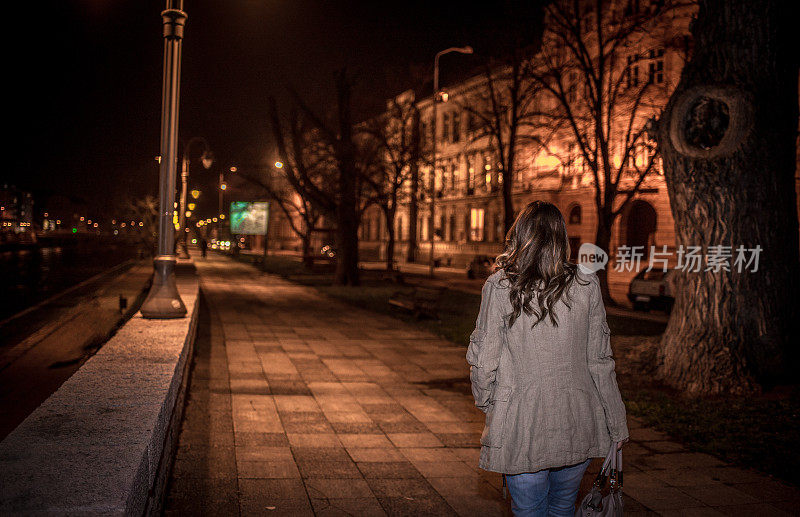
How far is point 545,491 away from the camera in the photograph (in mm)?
2891

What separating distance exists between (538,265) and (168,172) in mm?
6899

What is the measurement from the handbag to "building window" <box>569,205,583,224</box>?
40250 millimetres

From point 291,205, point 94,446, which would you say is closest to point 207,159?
point 291,205

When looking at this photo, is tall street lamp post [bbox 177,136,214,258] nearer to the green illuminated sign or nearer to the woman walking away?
the green illuminated sign

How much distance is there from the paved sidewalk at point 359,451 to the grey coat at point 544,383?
74.4 inches

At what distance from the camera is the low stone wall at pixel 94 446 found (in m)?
2.22

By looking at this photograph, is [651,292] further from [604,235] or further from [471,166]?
[471,166]

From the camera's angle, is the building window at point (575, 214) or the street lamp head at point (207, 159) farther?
the building window at point (575, 214)

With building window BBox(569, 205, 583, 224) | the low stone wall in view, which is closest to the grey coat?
the low stone wall

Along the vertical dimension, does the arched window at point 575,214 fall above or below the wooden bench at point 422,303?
above

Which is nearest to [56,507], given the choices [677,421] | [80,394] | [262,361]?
[80,394]

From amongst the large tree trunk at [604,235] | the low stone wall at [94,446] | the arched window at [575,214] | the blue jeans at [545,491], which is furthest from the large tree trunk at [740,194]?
the arched window at [575,214]

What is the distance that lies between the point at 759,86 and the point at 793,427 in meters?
4.14

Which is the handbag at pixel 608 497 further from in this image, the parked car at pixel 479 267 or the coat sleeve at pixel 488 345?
the parked car at pixel 479 267
